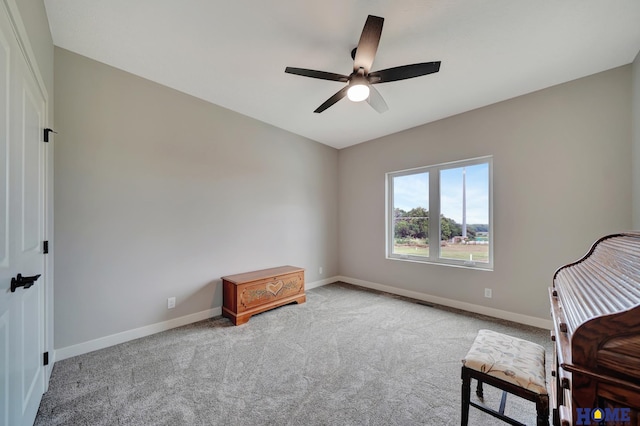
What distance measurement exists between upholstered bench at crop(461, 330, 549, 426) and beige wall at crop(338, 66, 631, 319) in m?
1.87

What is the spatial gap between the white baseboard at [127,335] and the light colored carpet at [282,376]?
66mm

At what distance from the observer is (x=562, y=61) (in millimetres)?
2350

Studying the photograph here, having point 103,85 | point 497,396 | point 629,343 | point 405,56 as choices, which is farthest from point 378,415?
point 103,85

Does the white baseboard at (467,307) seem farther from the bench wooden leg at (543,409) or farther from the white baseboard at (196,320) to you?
the bench wooden leg at (543,409)

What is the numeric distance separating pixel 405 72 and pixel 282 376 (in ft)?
8.75

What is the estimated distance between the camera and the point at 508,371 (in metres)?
1.29

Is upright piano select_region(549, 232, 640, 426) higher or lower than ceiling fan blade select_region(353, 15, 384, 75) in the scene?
lower

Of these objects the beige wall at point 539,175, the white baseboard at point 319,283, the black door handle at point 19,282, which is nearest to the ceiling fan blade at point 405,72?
the beige wall at point 539,175

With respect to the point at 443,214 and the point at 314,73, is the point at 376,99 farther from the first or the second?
the point at 443,214

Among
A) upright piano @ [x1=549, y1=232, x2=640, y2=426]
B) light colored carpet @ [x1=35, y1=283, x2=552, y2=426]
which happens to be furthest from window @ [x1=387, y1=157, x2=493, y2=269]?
upright piano @ [x1=549, y1=232, x2=640, y2=426]

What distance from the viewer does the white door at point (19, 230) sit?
110 centimetres

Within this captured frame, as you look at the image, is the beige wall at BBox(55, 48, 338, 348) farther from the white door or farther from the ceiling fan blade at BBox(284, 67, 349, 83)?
the ceiling fan blade at BBox(284, 67, 349, 83)

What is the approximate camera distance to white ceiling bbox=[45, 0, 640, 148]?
179cm

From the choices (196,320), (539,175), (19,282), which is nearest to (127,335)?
(196,320)
